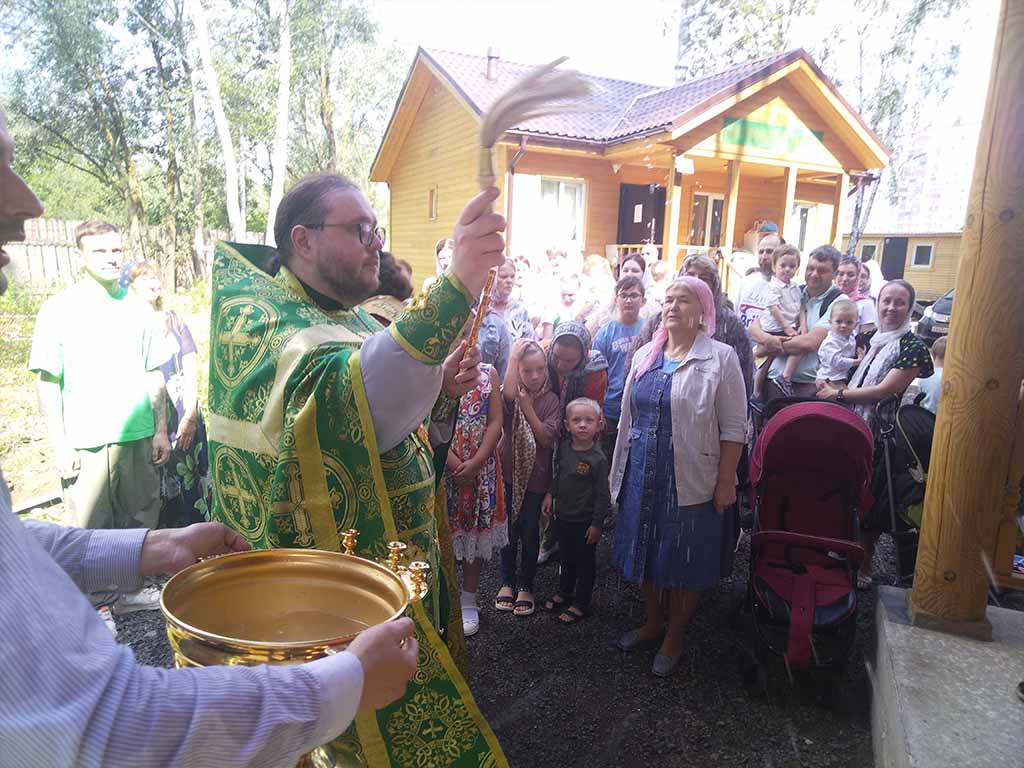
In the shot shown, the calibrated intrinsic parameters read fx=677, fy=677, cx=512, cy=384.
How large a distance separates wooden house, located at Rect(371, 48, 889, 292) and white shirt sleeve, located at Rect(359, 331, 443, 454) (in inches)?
418

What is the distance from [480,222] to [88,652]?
1.12m

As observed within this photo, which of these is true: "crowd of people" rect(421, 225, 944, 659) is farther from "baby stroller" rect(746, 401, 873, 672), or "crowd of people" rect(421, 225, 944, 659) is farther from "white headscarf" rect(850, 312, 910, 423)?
"baby stroller" rect(746, 401, 873, 672)

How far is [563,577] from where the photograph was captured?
4258 mm

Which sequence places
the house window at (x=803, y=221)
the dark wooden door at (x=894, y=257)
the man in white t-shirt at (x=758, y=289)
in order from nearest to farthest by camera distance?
the man in white t-shirt at (x=758, y=289)
the house window at (x=803, y=221)
the dark wooden door at (x=894, y=257)

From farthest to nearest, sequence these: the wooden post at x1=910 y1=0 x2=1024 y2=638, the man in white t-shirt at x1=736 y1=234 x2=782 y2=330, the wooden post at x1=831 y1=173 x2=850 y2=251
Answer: the wooden post at x1=831 y1=173 x2=850 y2=251, the man in white t-shirt at x1=736 y1=234 x2=782 y2=330, the wooden post at x1=910 y1=0 x2=1024 y2=638

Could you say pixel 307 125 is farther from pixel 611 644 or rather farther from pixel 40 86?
pixel 611 644

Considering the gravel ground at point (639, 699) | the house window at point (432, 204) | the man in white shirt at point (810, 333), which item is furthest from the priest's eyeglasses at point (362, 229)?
the house window at point (432, 204)

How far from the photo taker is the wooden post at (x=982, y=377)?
2570 mm

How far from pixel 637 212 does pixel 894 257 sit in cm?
2097

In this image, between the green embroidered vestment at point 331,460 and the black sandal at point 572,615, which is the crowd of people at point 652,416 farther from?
the green embroidered vestment at point 331,460

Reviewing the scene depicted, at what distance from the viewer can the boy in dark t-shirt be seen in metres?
4.05

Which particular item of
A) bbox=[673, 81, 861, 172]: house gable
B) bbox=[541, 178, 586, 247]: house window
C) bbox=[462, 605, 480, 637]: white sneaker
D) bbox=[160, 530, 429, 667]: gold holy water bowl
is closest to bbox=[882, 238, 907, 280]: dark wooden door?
bbox=[673, 81, 861, 172]: house gable

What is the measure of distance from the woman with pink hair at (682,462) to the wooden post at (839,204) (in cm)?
1376

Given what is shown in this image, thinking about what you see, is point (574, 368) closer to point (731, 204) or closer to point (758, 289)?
point (758, 289)
